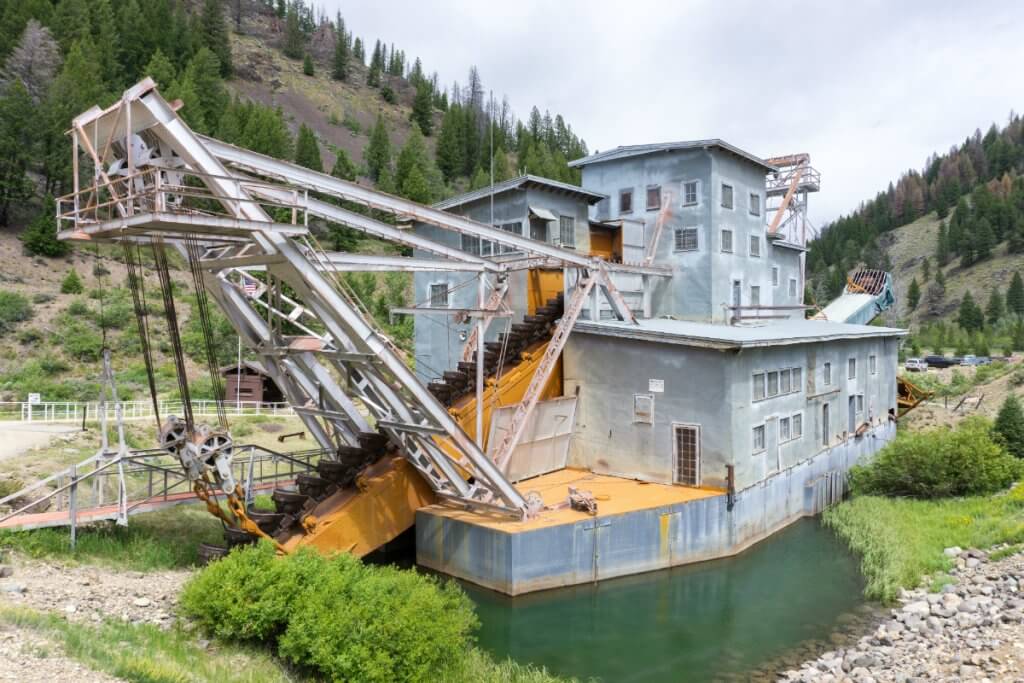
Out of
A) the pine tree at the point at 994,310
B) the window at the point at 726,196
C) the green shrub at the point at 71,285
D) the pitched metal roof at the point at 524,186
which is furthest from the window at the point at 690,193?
the pine tree at the point at 994,310

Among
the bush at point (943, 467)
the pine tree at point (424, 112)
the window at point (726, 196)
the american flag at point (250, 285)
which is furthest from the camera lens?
the pine tree at point (424, 112)

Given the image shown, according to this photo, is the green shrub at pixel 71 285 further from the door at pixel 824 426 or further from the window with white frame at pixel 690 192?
the door at pixel 824 426

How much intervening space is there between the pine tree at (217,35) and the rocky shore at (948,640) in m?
108

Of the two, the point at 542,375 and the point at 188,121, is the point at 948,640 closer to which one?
the point at 542,375

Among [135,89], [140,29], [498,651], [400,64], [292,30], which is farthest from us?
[400,64]

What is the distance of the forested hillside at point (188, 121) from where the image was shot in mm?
41094

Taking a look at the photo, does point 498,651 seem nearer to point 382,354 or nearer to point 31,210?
point 382,354

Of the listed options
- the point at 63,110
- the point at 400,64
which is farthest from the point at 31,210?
the point at 400,64

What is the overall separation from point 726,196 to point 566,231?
6.28m

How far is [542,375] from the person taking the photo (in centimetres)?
1944

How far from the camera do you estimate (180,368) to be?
12688mm

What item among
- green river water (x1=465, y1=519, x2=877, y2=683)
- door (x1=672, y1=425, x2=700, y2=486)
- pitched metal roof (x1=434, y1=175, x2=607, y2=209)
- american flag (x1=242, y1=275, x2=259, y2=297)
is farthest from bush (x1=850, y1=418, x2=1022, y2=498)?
american flag (x1=242, y1=275, x2=259, y2=297)

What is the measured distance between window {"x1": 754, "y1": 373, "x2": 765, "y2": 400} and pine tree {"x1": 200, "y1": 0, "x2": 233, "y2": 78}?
101 meters

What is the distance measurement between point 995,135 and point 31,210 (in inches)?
7371
